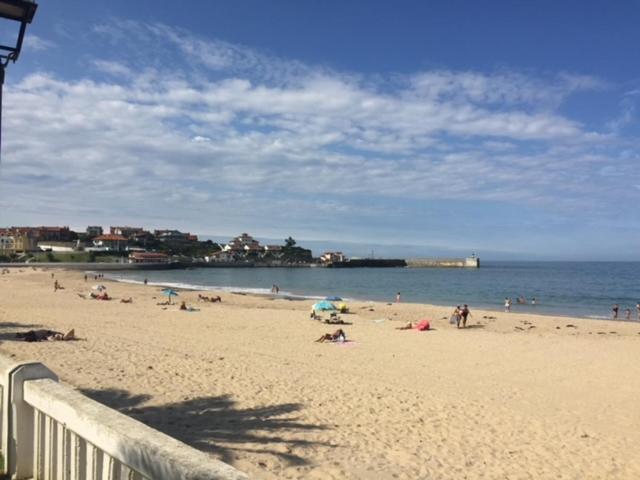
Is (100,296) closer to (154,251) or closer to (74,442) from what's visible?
(74,442)

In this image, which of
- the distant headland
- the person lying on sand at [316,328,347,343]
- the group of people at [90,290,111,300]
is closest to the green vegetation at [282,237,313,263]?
the distant headland

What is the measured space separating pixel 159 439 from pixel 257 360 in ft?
38.0

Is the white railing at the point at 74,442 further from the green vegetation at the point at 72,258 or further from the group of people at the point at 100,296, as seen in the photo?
the green vegetation at the point at 72,258

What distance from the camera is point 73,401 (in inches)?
117

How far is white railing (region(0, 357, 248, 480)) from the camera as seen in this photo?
7.23ft

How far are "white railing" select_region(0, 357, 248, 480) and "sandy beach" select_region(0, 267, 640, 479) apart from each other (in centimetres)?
316

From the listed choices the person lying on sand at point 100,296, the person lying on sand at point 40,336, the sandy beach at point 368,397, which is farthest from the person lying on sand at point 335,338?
the person lying on sand at point 100,296

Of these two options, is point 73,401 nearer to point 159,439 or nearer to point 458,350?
point 159,439

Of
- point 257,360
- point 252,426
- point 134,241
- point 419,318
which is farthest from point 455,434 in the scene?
point 134,241

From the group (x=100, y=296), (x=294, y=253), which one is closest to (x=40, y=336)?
(x=100, y=296)

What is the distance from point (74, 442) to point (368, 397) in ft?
25.7

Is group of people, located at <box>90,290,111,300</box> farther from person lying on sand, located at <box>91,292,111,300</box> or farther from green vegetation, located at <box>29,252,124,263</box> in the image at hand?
green vegetation, located at <box>29,252,124,263</box>

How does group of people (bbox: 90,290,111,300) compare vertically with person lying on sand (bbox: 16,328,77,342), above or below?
below

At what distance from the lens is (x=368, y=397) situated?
1015 centimetres
